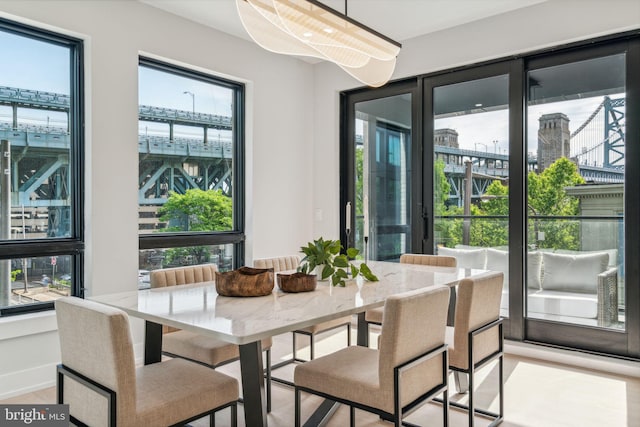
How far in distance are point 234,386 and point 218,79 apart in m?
3.13

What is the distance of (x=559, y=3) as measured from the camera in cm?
347

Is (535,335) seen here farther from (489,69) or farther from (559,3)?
(559,3)

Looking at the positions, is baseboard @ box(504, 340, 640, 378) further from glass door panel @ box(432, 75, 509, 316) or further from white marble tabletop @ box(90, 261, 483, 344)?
white marble tabletop @ box(90, 261, 483, 344)

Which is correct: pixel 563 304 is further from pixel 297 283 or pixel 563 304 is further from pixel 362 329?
pixel 297 283

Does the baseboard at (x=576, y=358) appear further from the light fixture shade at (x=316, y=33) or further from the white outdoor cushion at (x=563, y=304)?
the light fixture shade at (x=316, y=33)

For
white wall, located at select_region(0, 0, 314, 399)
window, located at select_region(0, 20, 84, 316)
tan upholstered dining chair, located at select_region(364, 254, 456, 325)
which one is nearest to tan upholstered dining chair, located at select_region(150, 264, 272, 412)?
tan upholstered dining chair, located at select_region(364, 254, 456, 325)

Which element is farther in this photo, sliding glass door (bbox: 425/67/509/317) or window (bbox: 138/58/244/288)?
sliding glass door (bbox: 425/67/509/317)

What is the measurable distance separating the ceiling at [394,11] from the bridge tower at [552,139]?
886mm

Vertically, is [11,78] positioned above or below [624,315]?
above

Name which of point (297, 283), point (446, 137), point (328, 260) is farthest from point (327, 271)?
point (446, 137)

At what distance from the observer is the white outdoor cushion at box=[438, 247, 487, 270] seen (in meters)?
3.98

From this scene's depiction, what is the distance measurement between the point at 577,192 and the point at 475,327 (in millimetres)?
1859

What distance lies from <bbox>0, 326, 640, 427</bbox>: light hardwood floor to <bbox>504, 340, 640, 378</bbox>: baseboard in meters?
0.05

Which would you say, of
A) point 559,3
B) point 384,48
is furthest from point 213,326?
point 559,3
